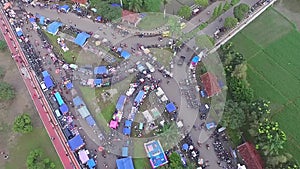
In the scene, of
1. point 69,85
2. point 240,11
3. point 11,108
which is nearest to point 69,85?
point 69,85

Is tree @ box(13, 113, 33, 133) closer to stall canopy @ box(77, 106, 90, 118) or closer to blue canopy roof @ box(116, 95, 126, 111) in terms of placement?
stall canopy @ box(77, 106, 90, 118)

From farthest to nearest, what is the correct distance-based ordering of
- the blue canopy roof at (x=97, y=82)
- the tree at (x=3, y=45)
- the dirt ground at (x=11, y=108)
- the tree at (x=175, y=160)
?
the tree at (x=3, y=45), the blue canopy roof at (x=97, y=82), the dirt ground at (x=11, y=108), the tree at (x=175, y=160)

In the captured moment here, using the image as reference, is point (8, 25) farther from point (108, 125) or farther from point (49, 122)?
point (108, 125)

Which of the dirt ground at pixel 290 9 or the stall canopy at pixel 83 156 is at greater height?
the dirt ground at pixel 290 9

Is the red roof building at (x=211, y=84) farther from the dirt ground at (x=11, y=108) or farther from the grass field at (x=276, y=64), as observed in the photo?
the dirt ground at (x=11, y=108)

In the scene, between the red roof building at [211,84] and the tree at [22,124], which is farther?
the red roof building at [211,84]

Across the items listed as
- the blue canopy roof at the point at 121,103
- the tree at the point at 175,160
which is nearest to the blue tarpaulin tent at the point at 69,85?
the blue canopy roof at the point at 121,103
